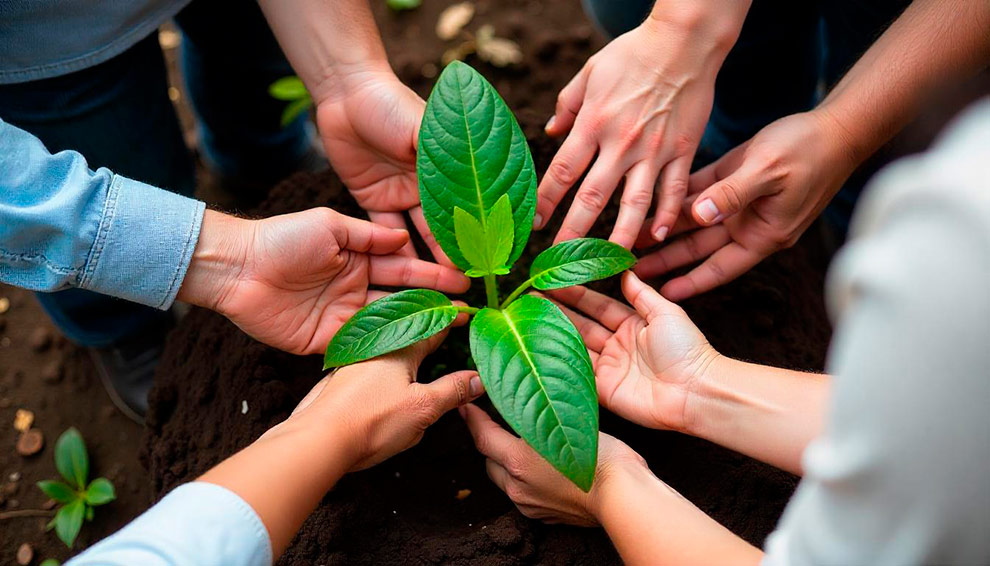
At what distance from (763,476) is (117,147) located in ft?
4.86

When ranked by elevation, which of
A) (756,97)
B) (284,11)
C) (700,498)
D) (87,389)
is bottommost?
(87,389)

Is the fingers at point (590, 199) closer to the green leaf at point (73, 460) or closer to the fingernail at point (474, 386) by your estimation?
the fingernail at point (474, 386)

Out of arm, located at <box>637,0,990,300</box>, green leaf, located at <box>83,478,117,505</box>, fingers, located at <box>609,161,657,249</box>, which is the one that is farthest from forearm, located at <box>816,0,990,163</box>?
green leaf, located at <box>83,478,117,505</box>

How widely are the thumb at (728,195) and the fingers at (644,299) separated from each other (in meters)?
0.16

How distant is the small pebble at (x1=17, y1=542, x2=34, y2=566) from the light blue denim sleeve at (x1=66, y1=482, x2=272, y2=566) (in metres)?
1.21

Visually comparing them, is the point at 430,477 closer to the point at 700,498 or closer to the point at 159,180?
the point at 700,498

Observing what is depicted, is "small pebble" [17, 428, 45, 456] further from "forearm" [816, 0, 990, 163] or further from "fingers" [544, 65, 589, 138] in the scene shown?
"forearm" [816, 0, 990, 163]

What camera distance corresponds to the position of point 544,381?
3.63ft

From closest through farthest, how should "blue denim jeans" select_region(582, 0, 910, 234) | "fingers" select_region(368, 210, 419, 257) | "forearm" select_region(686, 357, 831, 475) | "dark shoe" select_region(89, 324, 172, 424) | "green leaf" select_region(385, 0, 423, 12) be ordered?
1. "forearm" select_region(686, 357, 831, 475)
2. "fingers" select_region(368, 210, 419, 257)
3. "blue denim jeans" select_region(582, 0, 910, 234)
4. "dark shoe" select_region(89, 324, 172, 424)
5. "green leaf" select_region(385, 0, 423, 12)

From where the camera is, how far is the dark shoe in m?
2.01

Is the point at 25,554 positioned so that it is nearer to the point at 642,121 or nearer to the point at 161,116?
the point at 161,116

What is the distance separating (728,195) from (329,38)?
84 cm

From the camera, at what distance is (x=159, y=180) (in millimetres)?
1807

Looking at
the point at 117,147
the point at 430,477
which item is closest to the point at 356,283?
the point at 430,477
